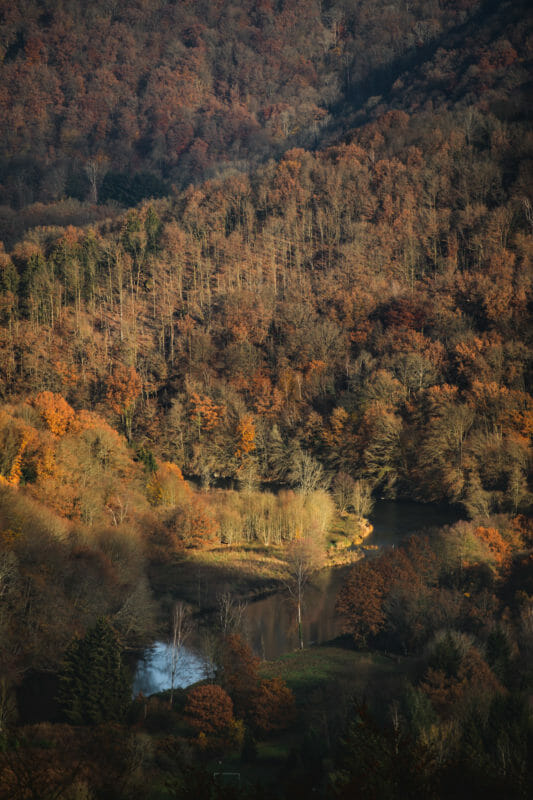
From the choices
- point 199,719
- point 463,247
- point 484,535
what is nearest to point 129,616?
point 199,719

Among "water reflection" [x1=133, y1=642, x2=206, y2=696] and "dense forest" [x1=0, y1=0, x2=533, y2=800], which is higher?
"dense forest" [x1=0, y1=0, x2=533, y2=800]

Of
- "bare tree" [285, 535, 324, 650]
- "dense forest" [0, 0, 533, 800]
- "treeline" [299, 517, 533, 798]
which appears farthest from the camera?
"bare tree" [285, 535, 324, 650]

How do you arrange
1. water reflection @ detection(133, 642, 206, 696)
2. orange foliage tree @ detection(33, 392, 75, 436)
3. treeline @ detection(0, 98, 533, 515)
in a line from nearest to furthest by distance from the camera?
water reflection @ detection(133, 642, 206, 696) → orange foliage tree @ detection(33, 392, 75, 436) → treeline @ detection(0, 98, 533, 515)

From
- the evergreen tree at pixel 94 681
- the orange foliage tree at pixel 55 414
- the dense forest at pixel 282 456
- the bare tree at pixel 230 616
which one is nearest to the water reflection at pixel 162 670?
the dense forest at pixel 282 456

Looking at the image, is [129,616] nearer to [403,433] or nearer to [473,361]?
[403,433]

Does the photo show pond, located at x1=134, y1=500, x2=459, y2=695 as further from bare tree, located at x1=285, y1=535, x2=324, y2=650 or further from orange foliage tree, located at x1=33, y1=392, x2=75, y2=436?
orange foliage tree, located at x1=33, y1=392, x2=75, y2=436

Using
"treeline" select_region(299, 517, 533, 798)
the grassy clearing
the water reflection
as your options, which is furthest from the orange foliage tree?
the grassy clearing
